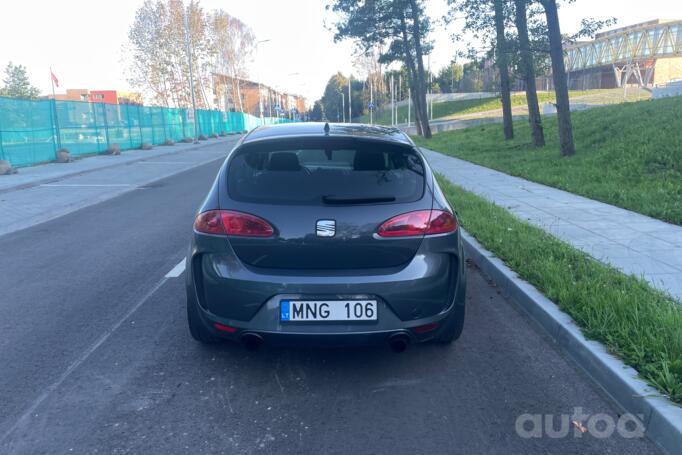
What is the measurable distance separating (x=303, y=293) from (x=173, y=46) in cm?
5521

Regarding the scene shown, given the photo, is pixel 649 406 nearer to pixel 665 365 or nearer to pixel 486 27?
pixel 665 365

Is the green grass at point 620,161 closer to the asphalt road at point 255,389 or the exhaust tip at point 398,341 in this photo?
the asphalt road at point 255,389

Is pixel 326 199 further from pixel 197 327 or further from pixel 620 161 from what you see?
pixel 620 161

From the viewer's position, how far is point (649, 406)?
2.86 metres

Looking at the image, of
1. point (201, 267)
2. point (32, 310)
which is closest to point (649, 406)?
point (201, 267)

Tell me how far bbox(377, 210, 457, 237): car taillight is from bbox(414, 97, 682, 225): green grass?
562cm

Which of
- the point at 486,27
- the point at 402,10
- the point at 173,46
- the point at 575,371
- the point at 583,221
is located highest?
the point at 173,46

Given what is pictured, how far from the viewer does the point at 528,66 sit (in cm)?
1559

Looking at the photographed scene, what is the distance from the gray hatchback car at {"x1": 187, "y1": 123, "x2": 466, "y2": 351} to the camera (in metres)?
3.20

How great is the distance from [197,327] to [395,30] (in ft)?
104

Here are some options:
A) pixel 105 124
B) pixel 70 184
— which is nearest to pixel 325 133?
pixel 70 184

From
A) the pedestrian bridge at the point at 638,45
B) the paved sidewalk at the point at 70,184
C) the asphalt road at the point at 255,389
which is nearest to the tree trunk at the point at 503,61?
the paved sidewalk at the point at 70,184

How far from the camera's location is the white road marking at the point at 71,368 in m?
2.98

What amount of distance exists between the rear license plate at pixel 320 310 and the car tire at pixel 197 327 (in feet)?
1.96
